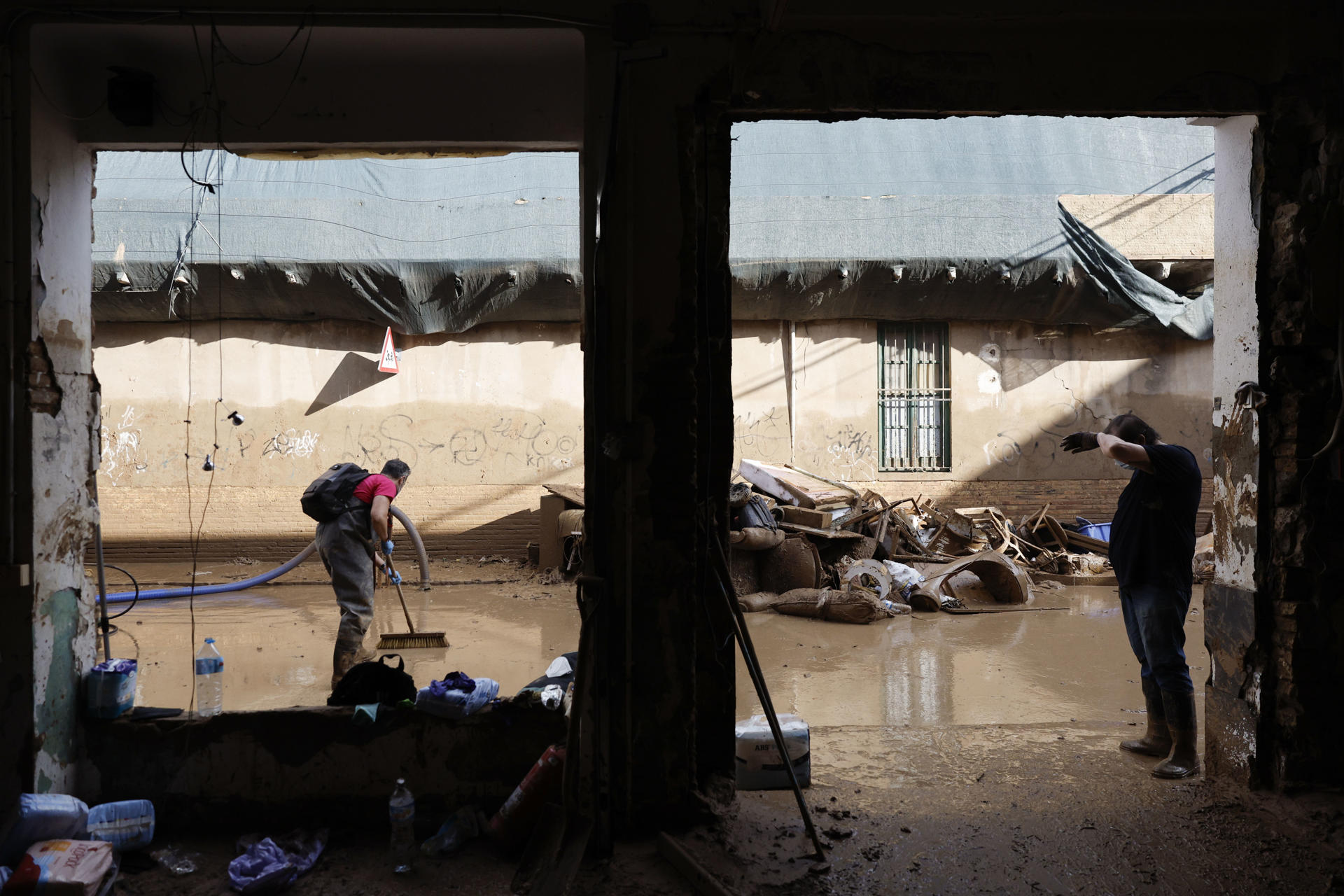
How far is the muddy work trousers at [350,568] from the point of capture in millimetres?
5871

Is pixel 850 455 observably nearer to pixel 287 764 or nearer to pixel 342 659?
pixel 342 659

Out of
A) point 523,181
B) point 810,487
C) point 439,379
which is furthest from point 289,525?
point 810,487

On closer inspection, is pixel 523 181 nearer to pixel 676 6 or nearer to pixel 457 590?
pixel 457 590

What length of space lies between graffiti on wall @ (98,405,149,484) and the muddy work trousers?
24.6 ft

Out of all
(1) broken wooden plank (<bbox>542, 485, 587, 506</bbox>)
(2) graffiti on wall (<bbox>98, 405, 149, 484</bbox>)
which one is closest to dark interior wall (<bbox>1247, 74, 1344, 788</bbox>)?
(1) broken wooden plank (<bbox>542, 485, 587, 506</bbox>)

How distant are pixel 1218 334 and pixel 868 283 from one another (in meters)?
8.00

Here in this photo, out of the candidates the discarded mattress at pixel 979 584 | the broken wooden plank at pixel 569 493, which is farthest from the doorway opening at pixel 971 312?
the broken wooden plank at pixel 569 493

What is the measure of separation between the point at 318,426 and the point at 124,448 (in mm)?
2563

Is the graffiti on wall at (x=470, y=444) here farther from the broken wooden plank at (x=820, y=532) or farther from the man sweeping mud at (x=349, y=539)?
the man sweeping mud at (x=349, y=539)

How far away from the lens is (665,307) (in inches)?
136

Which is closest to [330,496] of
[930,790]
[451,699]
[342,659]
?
[342,659]

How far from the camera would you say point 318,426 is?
1185 centimetres

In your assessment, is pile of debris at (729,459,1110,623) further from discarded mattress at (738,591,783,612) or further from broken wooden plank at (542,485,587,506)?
broken wooden plank at (542,485,587,506)

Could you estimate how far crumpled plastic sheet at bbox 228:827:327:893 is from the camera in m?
3.20
